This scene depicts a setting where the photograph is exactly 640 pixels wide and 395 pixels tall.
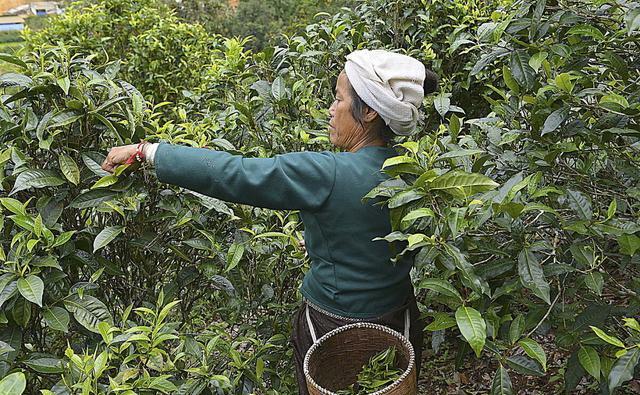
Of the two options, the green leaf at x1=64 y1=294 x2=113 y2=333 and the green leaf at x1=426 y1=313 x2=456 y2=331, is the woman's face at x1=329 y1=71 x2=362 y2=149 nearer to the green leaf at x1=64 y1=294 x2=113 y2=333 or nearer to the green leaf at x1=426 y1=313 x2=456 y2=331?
the green leaf at x1=426 y1=313 x2=456 y2=331

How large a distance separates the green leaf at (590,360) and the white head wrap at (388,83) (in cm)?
81

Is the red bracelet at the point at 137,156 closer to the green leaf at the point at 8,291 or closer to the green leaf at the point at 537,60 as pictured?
the green leaf at the point at 8,291

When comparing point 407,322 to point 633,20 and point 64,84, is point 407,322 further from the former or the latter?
point 64,84

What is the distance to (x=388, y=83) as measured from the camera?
6.44 ft

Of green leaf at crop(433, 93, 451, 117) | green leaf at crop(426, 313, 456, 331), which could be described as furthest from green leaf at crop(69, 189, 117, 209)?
green leaf at crop(433, 93, 451, 117)

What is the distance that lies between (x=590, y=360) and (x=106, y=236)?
4.45ft

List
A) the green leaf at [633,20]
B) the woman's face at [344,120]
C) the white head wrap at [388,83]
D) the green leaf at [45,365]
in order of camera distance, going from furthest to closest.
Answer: the woman's face at [344,120] → the white head wrap at [388,83] → the green leaf at [45,365] → the green leaf at [633,20]

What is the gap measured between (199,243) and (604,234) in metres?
1.15

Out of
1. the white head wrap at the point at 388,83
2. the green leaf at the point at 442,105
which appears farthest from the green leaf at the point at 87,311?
the green leaf at the point at 442,105

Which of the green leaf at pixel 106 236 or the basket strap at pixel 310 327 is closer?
the green leaf at pixel 106 236

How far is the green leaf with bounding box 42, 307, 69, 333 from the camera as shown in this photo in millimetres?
1738

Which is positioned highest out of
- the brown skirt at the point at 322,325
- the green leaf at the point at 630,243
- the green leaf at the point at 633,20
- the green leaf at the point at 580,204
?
the green leaf at the point at 633,20

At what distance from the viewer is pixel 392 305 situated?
2.14 meters

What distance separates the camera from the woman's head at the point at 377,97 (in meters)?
1.95
